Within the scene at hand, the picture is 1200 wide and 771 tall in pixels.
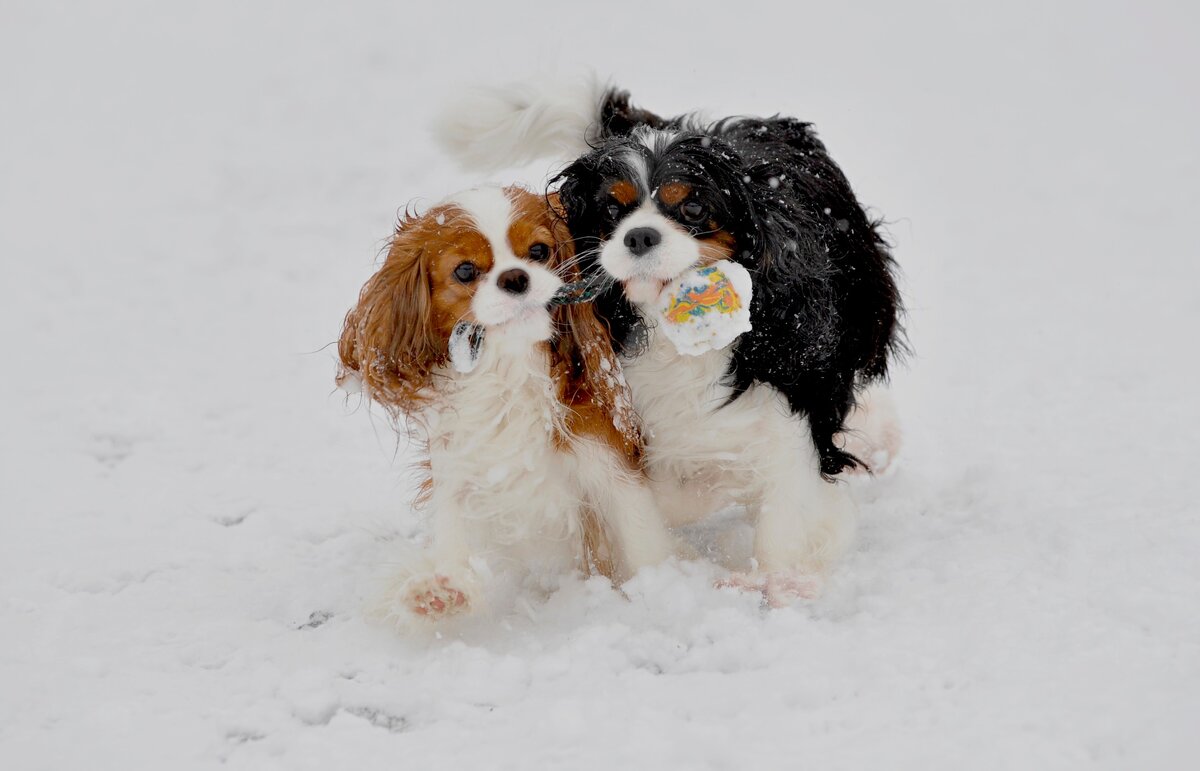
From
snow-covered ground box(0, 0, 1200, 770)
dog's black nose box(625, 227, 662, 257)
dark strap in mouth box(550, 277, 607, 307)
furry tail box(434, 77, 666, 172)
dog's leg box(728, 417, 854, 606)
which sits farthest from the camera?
furry tail box(434, 77, 666, 172)

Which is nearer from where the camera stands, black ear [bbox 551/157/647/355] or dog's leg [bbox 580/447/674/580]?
black ear [bbox 551/157/647/355]

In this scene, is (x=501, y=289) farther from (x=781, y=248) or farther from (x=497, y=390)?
(x=781, y=248)

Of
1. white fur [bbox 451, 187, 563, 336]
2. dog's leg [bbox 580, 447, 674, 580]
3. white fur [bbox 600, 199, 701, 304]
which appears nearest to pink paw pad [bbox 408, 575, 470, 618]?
dog's leg [bbox 580, 447, 674, 580]

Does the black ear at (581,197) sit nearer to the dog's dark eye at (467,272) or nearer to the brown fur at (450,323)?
the brown fur at (450,323)

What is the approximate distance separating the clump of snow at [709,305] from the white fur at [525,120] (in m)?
0.95

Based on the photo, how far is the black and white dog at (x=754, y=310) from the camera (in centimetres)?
271

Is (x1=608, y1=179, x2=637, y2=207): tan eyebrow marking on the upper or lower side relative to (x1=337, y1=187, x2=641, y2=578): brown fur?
upper

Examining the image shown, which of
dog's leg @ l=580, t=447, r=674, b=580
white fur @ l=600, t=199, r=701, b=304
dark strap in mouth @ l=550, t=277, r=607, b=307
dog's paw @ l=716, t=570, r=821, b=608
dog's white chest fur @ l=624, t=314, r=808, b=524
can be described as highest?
white fur @ l=600, t=199, r=701, b=304

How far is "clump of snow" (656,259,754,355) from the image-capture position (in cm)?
262

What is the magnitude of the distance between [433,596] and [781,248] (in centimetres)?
116

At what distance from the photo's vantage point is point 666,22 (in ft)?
26.5

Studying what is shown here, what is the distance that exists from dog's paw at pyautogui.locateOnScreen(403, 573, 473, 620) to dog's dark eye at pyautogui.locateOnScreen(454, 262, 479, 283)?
713mm

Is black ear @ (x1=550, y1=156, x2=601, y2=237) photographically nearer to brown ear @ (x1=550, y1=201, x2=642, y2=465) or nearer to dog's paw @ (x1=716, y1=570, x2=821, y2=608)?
brown ear @ (x1=550, y1=201, x2=642, y2=465)

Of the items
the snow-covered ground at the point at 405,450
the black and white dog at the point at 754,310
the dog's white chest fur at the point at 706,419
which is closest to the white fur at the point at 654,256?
the black and white dog at the point at 754,310
